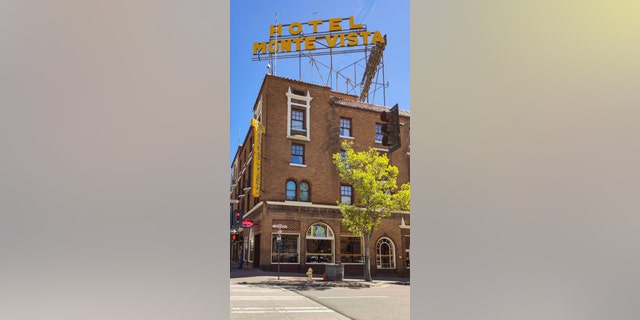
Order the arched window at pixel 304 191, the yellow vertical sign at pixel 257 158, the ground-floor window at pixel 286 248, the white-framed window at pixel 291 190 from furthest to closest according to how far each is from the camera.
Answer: the arched window at pixel 304 191 → the white-framed window at pixel 291 190 → the yellow vertical sign at pixel 257 158 → the ground-floor window at pixel 286 248

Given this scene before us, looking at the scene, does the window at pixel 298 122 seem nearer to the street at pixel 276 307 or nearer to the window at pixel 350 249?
the window at pixel 350 249

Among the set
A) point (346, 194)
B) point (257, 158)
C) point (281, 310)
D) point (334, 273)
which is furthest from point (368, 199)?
point (281, 310)

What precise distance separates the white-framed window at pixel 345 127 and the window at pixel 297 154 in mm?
1858

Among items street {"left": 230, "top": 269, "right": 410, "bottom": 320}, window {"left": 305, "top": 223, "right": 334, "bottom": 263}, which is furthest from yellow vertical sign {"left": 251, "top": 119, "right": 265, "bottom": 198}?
street {"left": 230, "top": 269, "right": 410, "bottom": 320}

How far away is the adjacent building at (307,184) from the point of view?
50.2ft

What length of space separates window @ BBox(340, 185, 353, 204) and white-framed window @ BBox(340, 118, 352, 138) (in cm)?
213

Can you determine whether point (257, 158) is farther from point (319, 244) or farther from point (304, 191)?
point (319, 244)

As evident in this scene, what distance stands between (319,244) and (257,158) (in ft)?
13.1

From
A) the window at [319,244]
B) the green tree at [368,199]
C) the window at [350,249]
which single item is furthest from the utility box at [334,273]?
the window at [350,249]
